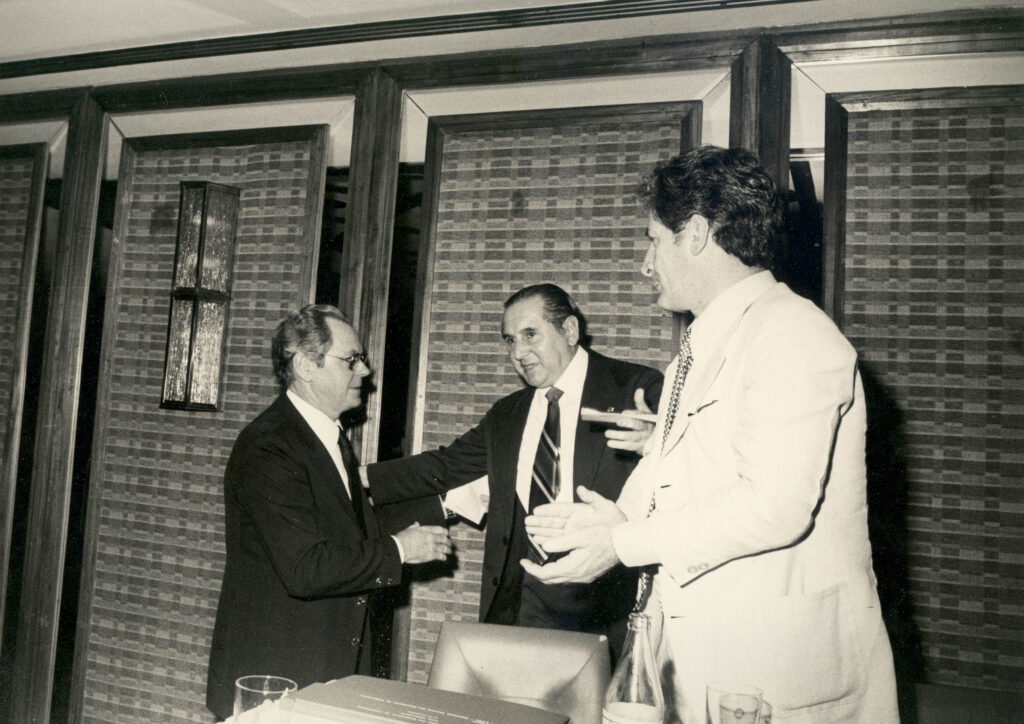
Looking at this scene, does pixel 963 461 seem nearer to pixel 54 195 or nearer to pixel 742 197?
pixel 742 197

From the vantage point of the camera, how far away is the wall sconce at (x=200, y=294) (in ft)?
11.4

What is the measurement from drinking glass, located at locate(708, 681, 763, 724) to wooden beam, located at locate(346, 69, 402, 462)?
7.55ft

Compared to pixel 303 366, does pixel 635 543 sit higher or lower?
lower

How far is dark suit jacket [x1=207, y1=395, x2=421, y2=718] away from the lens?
2.46m

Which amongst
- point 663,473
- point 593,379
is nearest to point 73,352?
point 593,379

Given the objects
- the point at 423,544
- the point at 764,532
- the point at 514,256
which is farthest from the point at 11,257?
the point at 764,532

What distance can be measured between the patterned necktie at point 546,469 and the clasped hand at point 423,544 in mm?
324

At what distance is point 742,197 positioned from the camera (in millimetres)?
1816

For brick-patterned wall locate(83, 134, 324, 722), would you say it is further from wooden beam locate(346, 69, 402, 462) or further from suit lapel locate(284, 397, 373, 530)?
suit lapel locate(284, 397, 373, 530)

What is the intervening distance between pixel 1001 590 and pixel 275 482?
238 centimetres

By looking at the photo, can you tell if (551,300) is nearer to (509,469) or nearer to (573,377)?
(573,377)

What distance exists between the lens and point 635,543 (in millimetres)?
1481

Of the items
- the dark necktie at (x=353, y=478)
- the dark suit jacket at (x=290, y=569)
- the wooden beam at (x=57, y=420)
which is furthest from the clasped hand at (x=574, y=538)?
the wooden beam at (x=57, y=420)

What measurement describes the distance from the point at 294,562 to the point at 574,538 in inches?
48.7
